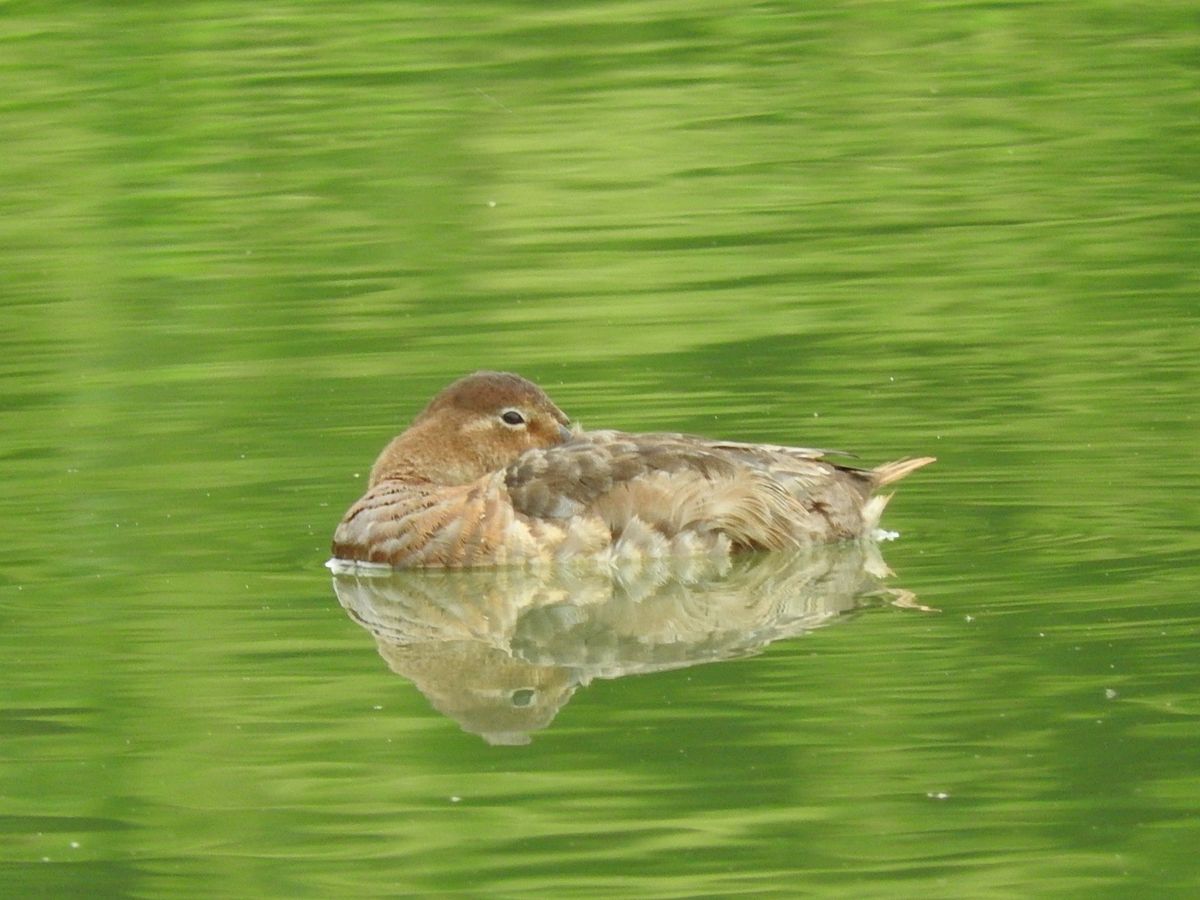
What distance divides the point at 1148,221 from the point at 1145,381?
3357 millimetres

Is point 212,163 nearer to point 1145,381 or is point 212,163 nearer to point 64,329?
point 64,329

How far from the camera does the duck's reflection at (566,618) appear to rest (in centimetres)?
838

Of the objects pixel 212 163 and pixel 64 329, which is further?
pixel 212 163

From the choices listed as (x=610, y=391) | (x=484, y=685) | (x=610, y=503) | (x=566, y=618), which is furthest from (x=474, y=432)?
(x=484, y=685)

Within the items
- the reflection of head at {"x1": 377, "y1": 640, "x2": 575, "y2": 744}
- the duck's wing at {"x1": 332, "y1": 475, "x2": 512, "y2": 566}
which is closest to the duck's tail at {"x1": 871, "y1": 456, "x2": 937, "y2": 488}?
the duck's wing at {"x1": 332, "y1": 475, "x2": 512, "y2": 566}

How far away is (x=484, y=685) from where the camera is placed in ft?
27.8

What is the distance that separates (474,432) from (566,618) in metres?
1.42

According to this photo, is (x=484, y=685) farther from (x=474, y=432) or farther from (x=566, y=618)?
(x=474, y=432)

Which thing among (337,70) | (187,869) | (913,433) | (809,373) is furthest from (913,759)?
(337,70)

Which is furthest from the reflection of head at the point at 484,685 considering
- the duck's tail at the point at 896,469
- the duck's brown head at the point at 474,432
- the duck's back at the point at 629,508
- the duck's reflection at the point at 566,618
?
the duck's tail at the point at 896,469

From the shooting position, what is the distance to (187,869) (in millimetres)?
6785

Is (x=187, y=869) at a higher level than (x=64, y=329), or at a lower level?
higher

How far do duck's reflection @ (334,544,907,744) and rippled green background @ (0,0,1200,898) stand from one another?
0.16 metres

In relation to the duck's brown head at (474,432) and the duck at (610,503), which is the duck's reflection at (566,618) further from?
the duck's brown head at (474,432)
